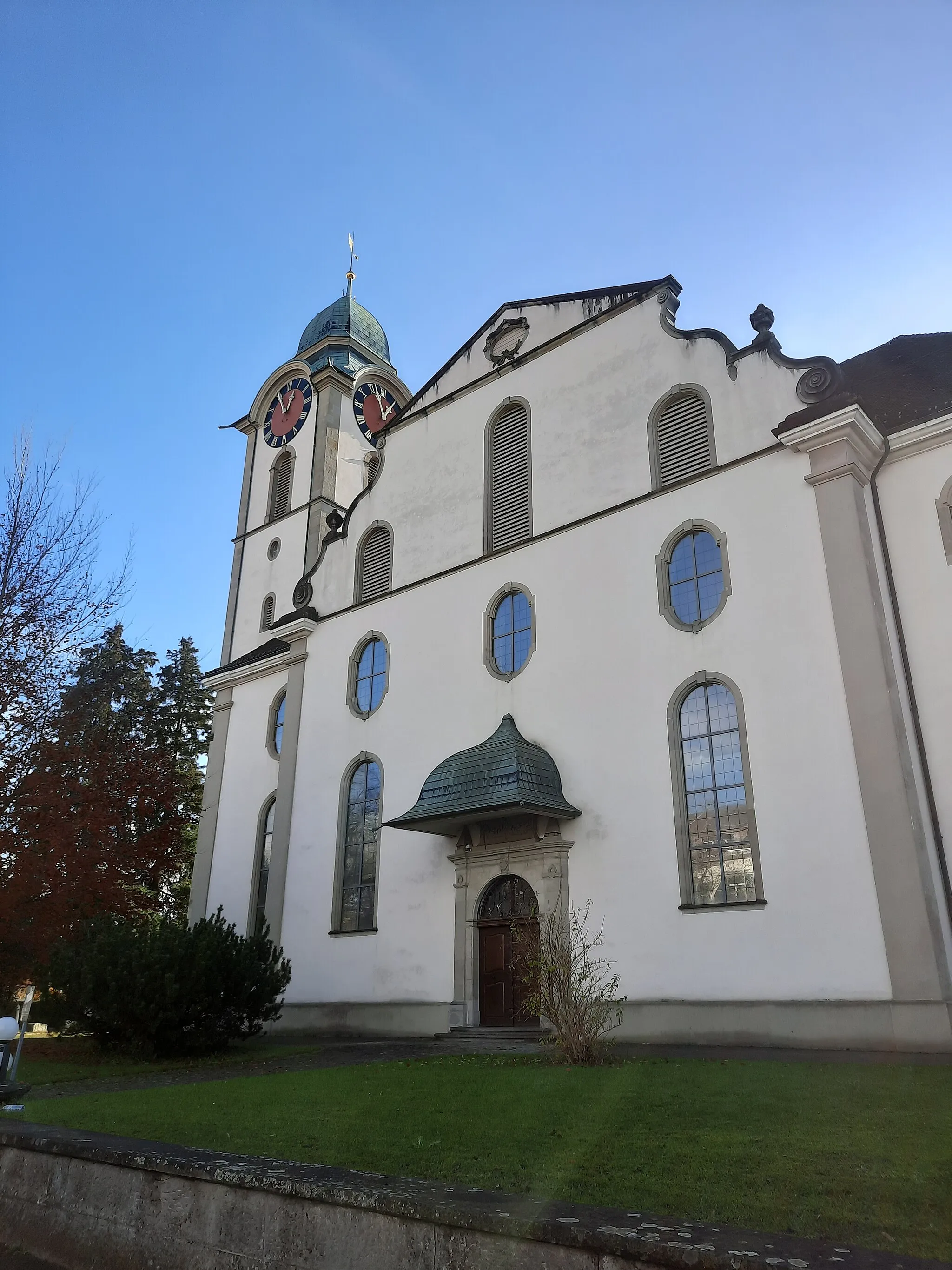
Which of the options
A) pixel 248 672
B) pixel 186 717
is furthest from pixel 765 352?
pixel 186 717

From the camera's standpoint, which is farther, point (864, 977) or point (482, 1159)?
point (864, 977)

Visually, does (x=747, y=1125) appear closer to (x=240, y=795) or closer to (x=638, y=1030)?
(x=638, y=1030)

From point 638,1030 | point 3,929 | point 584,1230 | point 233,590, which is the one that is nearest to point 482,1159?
point 584,1230

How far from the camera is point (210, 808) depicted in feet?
75.9

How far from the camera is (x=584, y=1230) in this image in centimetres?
305

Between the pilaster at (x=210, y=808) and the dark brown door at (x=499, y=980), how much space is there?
9.01 meters

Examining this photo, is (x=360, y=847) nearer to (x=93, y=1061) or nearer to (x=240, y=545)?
(x=93, y=1061)

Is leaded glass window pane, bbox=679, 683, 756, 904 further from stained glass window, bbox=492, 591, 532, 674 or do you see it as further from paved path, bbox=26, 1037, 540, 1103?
stained glass window, bbox=492, 591, 532, 674

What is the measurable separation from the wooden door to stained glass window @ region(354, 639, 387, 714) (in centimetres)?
555

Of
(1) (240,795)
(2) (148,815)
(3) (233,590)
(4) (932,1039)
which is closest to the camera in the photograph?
(4) (932,1039)

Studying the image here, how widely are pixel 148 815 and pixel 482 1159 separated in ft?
53.8

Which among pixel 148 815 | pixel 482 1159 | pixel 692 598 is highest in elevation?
pixel 692 598

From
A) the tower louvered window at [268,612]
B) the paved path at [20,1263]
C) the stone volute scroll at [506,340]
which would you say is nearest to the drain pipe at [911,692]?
the stone volute scroll at [506,340]

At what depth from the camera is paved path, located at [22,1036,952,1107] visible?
1016 centimetres
